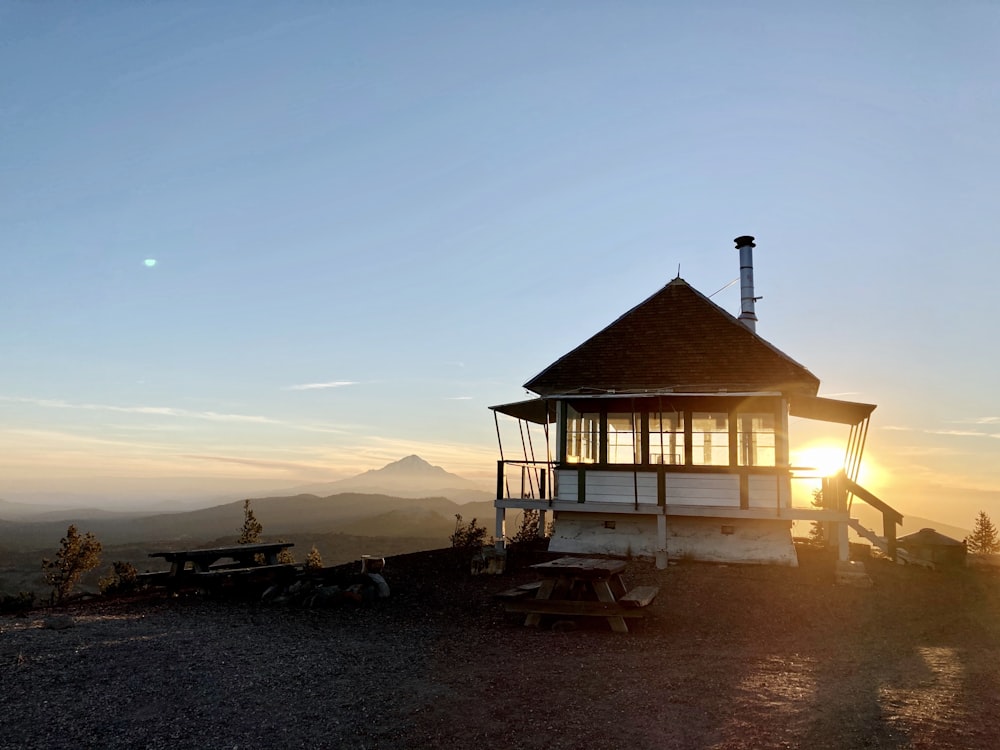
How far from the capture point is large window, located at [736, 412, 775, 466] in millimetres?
17609

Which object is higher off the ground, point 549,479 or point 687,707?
point 549,479

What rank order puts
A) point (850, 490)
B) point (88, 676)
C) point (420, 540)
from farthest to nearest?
point (420, 540), point (850, 490), point (88, 676)

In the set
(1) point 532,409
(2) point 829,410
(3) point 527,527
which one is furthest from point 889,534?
(3) point 527,527

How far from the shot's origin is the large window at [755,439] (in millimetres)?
17609

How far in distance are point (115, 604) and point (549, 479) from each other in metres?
10.3

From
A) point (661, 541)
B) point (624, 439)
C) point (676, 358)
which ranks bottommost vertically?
point (661, 541)

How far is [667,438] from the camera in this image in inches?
722

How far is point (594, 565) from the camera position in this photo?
39.3ft

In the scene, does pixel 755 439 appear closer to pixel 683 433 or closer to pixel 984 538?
pixel 683 433

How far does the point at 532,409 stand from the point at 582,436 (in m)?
1.82

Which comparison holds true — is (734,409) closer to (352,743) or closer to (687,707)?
(687,707)

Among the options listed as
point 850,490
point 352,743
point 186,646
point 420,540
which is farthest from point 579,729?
point 420,540

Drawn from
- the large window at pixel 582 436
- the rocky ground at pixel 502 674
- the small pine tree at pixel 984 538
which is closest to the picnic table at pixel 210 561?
the rocky ground at pixel 502 674

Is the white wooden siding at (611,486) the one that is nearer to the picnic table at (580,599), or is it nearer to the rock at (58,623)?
the picnic table at (580,599)
